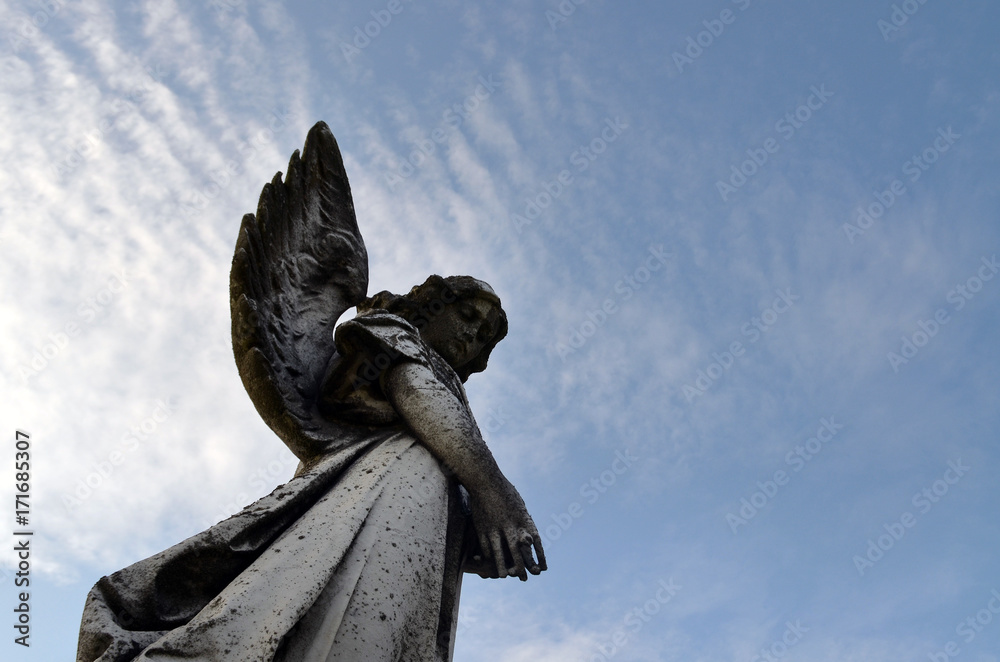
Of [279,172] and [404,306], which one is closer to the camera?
[279,172]

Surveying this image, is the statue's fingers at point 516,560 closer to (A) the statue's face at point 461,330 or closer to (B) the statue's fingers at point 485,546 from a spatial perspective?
(B) the statue's fingers at point 485,546

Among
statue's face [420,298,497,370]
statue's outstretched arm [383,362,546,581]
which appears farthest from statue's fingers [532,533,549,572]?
statue's face [420,298,497,370]

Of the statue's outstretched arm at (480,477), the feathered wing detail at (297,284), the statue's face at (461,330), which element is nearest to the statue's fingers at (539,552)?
the statue's outstretched arm at (480,477)

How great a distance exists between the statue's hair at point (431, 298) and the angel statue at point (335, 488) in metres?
0.01

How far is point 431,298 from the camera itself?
4895 millimetres

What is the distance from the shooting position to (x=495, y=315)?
4988 millimetres

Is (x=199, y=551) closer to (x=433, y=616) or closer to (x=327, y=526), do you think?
(x=327, y=526)

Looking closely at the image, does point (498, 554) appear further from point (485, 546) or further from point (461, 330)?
point (461, 330)

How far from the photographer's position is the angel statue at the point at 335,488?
259 centimetres

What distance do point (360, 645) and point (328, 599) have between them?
0.19 m

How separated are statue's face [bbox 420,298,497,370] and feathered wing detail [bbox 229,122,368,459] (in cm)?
52

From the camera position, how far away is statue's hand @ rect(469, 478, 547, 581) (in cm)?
351

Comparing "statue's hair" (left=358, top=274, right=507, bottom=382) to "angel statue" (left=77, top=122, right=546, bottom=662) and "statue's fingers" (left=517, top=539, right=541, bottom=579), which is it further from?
"statue's fingers" (left=517, top=539, right=541, bottom=579)

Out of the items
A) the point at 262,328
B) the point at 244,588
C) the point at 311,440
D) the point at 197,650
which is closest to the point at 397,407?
the point at 311,440
